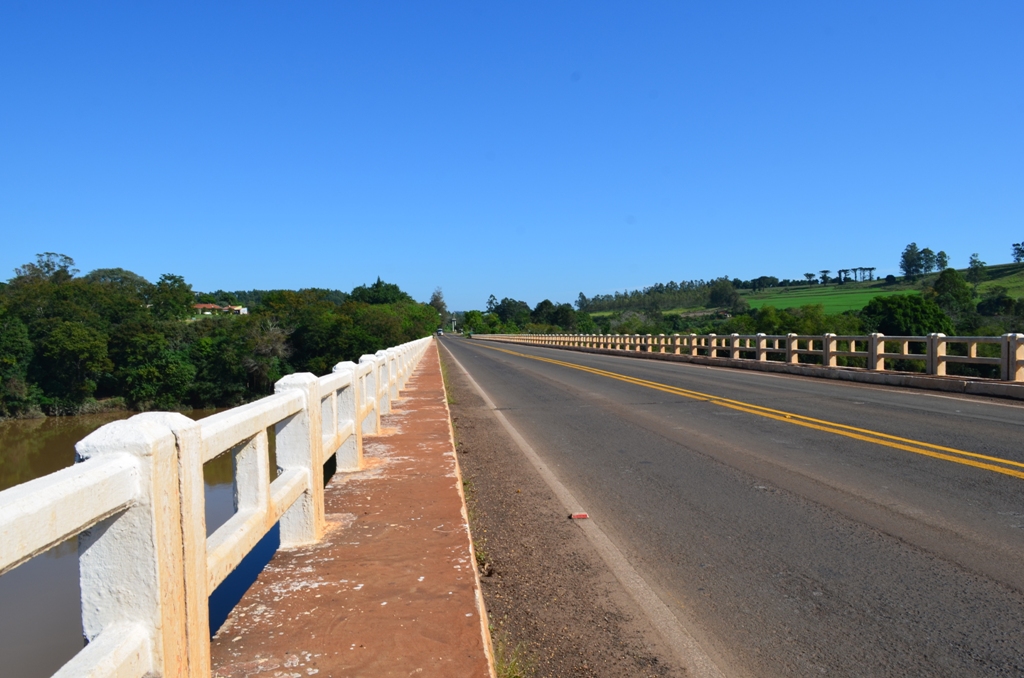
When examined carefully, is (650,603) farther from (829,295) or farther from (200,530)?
(829,295)

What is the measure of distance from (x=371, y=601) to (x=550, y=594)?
1.30m

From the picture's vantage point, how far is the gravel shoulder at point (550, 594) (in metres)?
3.72

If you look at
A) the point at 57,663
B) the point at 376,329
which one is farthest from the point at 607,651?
the point at 376,329

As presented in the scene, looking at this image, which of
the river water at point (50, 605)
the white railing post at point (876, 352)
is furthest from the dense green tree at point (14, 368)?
the white railing post at point (876, 352)

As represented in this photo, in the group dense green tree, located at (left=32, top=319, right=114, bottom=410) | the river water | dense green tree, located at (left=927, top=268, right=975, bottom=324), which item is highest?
dense green tree, located at (left=927, top=268, right=975, bottom=324)

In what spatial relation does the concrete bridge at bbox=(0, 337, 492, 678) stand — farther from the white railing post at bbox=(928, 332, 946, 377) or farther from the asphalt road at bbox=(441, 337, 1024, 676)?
the white railing post at bbox=(928, 332, 946, 377)

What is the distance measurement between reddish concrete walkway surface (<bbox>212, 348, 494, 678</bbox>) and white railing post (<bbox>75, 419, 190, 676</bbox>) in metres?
0.93

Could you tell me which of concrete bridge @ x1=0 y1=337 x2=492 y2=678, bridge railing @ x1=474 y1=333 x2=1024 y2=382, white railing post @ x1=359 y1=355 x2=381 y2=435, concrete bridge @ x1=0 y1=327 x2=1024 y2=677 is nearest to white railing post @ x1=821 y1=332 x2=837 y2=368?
bridge railing @ x1=474 y1=333 x2=1024 y2=382

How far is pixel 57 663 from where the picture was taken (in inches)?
353

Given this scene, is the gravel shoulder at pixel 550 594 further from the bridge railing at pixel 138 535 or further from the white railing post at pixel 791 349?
the white railing post at pixel 791 349

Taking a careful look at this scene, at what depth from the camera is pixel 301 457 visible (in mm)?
4691

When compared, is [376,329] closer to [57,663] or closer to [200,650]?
[57,663]

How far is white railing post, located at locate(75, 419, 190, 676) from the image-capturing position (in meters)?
2.16

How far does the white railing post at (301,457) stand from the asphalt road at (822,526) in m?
2.26
